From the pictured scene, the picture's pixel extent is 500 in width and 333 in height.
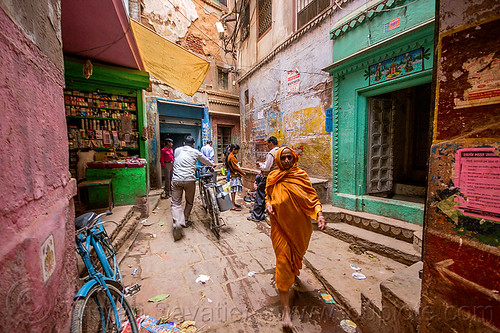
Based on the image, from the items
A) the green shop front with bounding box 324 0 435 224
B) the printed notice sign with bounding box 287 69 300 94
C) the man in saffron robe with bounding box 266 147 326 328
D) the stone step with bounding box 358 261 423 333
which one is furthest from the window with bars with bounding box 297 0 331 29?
the stone step with bounding box 358 261 423 333

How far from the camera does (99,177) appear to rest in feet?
14.6

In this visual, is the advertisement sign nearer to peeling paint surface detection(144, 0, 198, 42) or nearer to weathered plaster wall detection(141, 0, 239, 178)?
weathered plaster wall detection(141, 0, 239, 178)

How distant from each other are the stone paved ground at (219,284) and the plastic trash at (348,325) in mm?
48

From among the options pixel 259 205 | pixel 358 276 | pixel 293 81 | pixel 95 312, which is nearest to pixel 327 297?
pixel 358 276

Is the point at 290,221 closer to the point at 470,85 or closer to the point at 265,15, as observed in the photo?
the point at 470,85

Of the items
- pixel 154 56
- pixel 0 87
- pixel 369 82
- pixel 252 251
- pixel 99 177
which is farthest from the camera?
pixel 154 56

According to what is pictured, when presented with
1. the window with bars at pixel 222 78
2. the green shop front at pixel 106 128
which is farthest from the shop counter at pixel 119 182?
the window with bars at pixel 222 78

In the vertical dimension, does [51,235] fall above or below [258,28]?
below

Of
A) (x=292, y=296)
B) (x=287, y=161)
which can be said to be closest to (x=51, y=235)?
(x=287, y=161)

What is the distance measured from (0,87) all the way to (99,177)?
4309 millimetres

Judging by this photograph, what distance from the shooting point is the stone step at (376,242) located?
303 cm

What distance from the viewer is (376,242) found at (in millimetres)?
3367

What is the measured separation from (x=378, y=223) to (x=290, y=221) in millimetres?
2502

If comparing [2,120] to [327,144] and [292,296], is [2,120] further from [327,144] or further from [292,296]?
[327,144]
